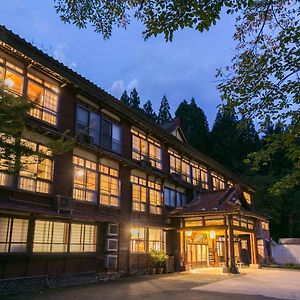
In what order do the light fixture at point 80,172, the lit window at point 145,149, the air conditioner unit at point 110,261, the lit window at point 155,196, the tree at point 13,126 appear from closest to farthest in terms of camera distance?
the tree at point 13,126 → the light fixture at point 80,172 → the air conditioner unit at point 110,261 → the lit window at point 145,149 → the lit window at point 155,196

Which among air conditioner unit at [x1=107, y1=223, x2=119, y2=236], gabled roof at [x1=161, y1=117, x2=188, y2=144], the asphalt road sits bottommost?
the asphalt road

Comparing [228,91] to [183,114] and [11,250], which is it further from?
[183,114]

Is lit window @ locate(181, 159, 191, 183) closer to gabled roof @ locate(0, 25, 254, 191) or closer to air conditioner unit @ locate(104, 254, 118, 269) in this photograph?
gabled roof @ locate(0, 25, 254, 191)

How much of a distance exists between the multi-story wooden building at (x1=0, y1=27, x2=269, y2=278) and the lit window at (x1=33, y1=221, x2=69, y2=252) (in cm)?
4

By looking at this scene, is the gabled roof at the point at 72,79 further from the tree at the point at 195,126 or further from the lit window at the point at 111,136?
the tree at the point at 195,126

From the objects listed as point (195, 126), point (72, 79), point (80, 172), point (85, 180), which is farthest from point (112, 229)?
point (195, 126)

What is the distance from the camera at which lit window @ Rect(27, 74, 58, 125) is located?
14.9 meters

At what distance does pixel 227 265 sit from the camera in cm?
2186

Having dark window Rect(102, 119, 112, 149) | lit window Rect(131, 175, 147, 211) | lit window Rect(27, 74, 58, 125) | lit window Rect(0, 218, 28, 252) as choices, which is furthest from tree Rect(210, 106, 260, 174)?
lit window Rect(0, 218, 28, 252)

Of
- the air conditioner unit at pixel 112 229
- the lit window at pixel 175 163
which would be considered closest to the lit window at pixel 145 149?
the lit window at pixel 175 163

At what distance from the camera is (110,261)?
17.9 meters

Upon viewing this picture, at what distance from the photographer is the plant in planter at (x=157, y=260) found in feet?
69.9

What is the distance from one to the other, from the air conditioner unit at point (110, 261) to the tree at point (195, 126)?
117ft

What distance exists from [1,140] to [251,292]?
10.6m
